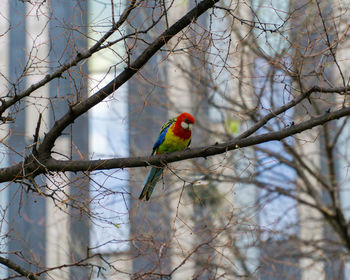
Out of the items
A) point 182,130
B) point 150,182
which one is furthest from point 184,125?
point 150,182

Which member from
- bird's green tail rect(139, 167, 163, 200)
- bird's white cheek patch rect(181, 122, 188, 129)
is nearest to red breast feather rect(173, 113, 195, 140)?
bird's white cheek patch rect(181, 122, 188, 129)

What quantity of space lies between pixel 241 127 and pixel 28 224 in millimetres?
2898

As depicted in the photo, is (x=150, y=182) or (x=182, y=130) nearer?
(x=150, y=182)

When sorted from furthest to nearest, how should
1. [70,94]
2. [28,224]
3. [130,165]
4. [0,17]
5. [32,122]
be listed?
[28,224] < [32,122] < [0,17] < [70,94] < [130,165]

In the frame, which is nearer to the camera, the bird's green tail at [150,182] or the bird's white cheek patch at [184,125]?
the bird's green tail at [150,182]

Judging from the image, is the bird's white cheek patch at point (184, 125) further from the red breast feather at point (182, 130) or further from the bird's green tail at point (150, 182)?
the bird's green tail at point (150, 182)

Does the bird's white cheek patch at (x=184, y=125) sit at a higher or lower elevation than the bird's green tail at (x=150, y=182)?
higher

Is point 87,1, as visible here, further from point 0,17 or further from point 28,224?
point 28,224

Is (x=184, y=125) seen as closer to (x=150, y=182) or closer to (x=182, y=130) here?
(x=182, y=130)

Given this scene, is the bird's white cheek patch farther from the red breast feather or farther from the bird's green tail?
the bird's green tail

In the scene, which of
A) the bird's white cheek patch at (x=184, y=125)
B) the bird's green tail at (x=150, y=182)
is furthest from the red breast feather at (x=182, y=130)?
the bird's green tail at (x=150, y=182)

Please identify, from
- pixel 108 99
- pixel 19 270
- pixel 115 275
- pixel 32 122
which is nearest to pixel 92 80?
pixel 108 99

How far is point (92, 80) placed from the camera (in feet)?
9.43

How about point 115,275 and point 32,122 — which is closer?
point 115,275
